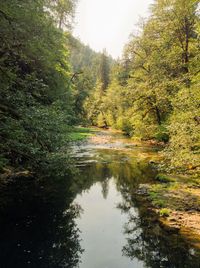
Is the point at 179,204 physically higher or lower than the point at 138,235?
higher

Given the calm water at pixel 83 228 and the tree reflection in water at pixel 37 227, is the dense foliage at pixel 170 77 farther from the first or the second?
the tree reflection in water at pixel 37 227

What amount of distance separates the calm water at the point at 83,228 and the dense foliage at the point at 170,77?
13.0 feet

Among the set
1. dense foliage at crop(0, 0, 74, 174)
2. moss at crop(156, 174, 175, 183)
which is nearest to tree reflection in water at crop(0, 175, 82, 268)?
dense foliage at crop(0, 0, 74, 174)

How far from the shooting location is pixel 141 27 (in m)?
34.0

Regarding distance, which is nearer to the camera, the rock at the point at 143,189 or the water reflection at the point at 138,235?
the water reflection at the point at 138,235

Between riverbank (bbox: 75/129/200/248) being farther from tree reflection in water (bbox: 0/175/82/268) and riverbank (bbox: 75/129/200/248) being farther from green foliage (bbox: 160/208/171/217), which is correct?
tree reflection in water (bbox: 0/175/82/268)

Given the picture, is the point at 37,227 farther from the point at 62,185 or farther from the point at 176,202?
the point at 176,202

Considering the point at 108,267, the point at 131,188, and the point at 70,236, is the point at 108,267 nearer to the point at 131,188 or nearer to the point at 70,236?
the point at 70,236

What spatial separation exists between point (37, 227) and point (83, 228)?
1896 millimetres

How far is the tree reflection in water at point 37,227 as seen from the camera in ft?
30.4

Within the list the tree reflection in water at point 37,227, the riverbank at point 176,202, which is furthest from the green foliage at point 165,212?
the tree reflection in water at point 37,227

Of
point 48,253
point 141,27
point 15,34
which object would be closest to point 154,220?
point 48,253

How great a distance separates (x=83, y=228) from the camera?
11836mm

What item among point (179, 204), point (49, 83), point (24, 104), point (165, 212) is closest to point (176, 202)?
point (179, 204)
